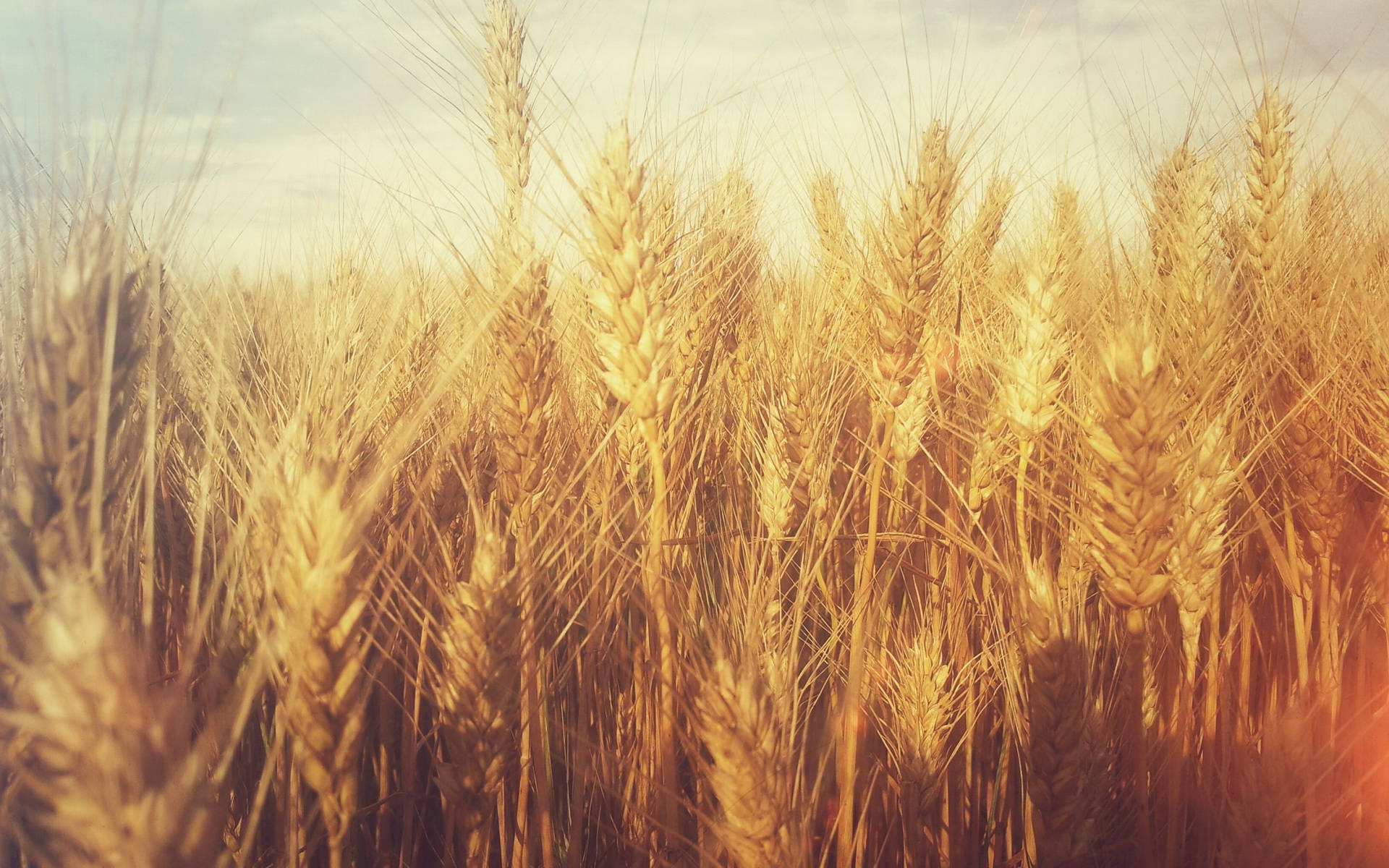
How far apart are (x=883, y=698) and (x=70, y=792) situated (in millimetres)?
1479

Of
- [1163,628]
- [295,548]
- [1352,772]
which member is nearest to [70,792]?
[295,548]

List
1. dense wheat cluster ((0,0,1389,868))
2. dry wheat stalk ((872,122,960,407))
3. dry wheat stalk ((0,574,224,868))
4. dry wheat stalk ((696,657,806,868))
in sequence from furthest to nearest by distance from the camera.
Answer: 1. dry wheat stalk ((872,122,960,407))
2. dry wheat stalk ((696,657,806,868))
3. dense wheat cluster ((0,0,1389,868))
4. dry wheat stalk ((0,574,224,868))

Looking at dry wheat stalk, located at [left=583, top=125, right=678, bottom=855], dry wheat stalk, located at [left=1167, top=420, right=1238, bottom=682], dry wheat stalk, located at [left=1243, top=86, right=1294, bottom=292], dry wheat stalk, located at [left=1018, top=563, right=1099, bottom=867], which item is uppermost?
dry wheat stalk, located at [left=1243, top=86, right=1294, bottom=292]

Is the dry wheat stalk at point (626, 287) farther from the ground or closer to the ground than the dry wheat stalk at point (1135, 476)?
farther from the ground

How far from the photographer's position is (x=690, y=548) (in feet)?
7.13

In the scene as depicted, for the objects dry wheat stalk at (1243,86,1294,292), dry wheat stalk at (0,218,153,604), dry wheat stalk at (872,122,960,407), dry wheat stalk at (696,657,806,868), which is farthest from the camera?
A: dry wheat stalk at (1243,86,1294,292)

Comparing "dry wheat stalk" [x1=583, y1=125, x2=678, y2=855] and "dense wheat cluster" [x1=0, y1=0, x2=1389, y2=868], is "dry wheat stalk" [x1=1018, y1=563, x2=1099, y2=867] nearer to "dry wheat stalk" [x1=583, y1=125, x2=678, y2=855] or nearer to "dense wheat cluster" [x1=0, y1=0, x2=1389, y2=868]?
"dense wheat cluster" [x1=0, y1=0, x2=1389, y2=868]

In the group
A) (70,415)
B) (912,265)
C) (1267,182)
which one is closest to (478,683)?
(70,415)

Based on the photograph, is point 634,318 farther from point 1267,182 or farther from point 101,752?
point 1267,182

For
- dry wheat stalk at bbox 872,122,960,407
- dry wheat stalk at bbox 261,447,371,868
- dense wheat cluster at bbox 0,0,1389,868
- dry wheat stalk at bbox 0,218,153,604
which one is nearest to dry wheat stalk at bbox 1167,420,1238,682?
dense wheat cluster at bbox 0,0,1389,868

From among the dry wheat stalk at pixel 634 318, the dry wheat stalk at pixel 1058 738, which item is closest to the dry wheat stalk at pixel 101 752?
the dry wheat stalk at pixel 634 318

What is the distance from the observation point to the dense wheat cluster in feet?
3.21

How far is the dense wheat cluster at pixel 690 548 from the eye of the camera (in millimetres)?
978

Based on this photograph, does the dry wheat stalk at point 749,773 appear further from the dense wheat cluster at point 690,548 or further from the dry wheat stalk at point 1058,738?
the dry wheat stalk at point 1058,738
